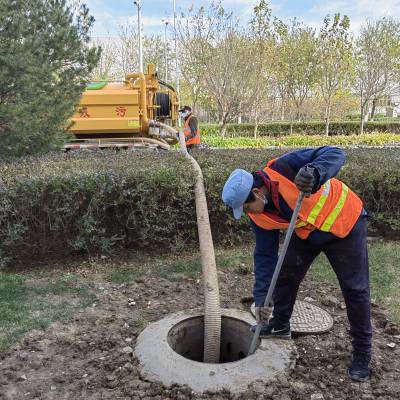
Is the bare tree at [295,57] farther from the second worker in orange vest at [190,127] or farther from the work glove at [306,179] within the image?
the work glove at [306,179]

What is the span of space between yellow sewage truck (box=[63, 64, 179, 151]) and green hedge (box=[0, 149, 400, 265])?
396 cm

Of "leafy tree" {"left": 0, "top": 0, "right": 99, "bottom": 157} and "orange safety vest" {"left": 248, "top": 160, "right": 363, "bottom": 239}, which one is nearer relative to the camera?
"orange safety vest" {"left": 248, "top": 160, "right": 363, "bottom": 239}

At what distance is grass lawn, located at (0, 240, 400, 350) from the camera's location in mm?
3588

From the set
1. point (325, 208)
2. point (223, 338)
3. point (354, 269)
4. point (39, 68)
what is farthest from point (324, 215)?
point (39, 68)

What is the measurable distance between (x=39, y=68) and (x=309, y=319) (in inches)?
158

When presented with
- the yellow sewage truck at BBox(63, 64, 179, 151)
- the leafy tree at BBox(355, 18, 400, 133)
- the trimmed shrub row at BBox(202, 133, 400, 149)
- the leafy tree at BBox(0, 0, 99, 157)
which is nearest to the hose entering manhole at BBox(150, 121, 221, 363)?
the leafy tree at BBox(0, 0, 99, 157)

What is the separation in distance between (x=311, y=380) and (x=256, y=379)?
370mm

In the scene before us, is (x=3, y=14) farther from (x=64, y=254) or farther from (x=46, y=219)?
(x=64, y=254)

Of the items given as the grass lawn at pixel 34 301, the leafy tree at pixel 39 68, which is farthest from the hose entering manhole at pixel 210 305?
the leafy tree at pixel 39 68

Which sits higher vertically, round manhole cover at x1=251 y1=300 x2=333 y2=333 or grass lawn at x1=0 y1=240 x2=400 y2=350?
round manhole cover at x1=251 y1=300 x2=333 y2=333

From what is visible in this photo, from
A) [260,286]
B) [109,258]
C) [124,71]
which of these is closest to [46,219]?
[109,258]

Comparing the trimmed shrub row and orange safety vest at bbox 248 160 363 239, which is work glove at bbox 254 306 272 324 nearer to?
orange safety vest at bbox 248 160 363 239

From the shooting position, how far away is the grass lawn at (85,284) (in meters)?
3.59

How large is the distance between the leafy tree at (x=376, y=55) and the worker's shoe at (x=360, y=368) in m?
22.3
